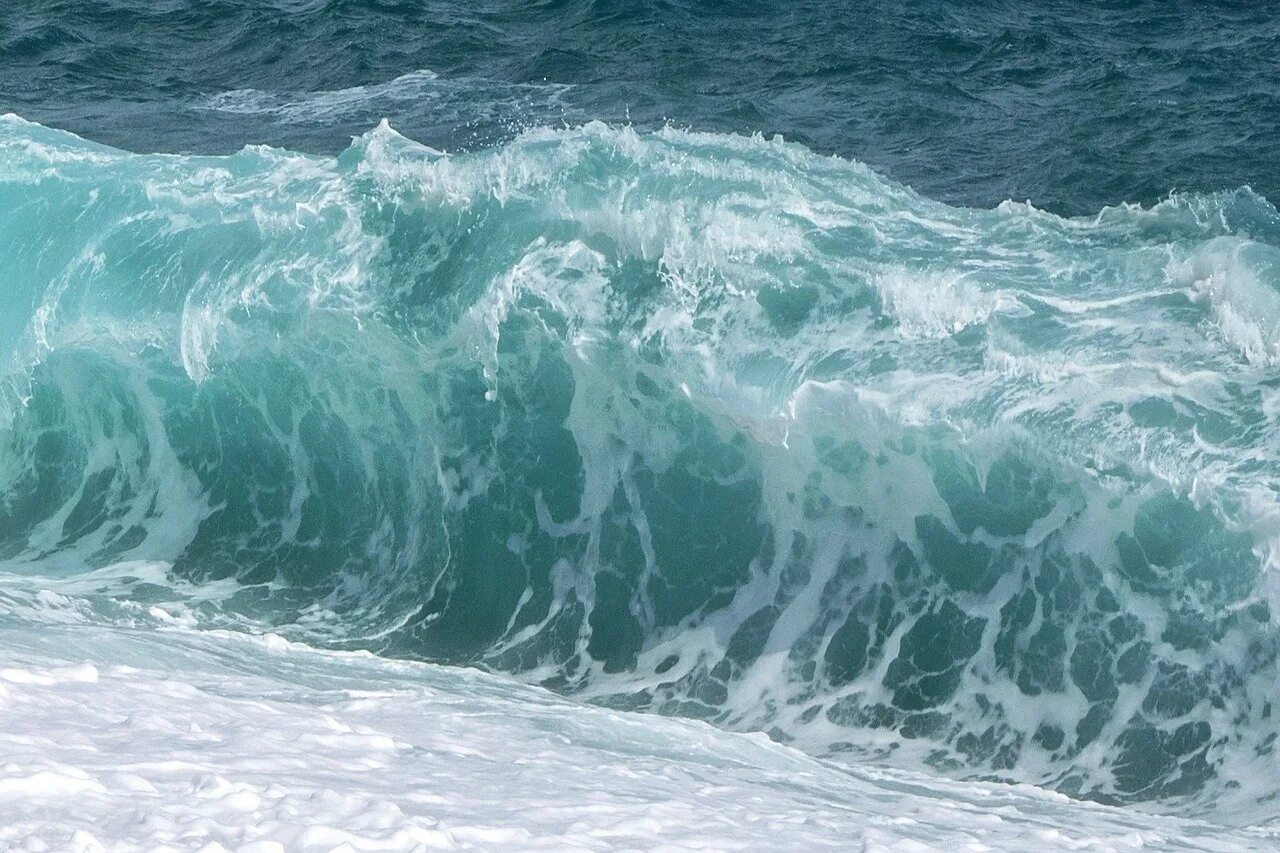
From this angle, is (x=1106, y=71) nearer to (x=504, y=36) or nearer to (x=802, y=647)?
(x=504, y=36)

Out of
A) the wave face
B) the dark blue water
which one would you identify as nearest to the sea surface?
the wave face

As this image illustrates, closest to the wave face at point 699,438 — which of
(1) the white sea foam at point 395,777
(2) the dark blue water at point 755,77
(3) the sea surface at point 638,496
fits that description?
(3) the sea surface at point 638,496

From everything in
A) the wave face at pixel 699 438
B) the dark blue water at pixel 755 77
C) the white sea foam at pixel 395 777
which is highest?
the dark blue water at pixel 755 77

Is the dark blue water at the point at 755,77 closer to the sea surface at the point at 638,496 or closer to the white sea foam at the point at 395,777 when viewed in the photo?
→ the sea surface at the point at 638,496

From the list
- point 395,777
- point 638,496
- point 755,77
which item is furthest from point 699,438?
point 755,77

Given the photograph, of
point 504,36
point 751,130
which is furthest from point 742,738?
point 504,36

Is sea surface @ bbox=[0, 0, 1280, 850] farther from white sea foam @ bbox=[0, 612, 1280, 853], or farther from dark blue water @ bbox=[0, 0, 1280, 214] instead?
dark blue water @ bbox=[0, 0, 1280, 214]
